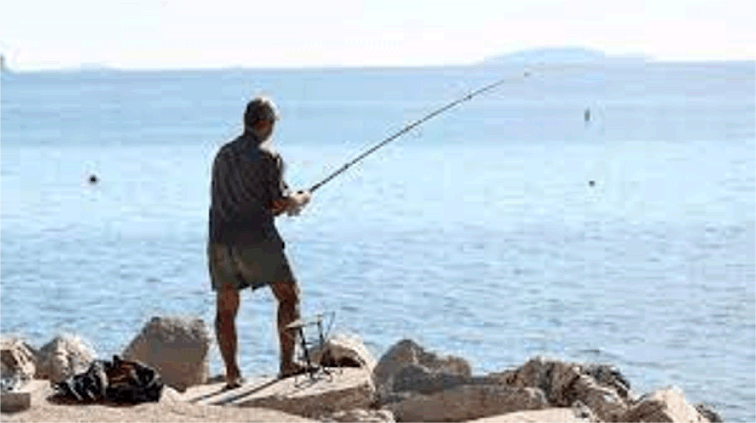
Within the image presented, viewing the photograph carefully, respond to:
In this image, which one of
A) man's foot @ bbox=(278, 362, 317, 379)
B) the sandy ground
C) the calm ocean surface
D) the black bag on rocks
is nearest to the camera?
the sandy ground

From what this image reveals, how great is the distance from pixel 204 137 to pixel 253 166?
71636 millimetres

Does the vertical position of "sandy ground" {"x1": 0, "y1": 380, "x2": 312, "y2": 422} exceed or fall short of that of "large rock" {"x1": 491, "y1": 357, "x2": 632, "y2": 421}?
it exceeds it

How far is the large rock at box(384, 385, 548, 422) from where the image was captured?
11766mm

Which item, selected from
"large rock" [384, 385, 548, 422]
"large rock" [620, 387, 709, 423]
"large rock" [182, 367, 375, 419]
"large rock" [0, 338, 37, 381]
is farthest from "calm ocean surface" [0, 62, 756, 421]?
"large rock" [182, 367, 375, 419]

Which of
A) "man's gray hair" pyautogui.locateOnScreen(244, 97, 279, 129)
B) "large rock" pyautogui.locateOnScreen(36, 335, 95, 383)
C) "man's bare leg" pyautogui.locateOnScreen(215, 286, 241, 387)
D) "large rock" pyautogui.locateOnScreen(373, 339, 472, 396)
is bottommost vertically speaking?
"large rock" pyautogui.locateOnScreen(373, 339, 472, 396)

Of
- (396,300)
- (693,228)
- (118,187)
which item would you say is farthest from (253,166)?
(118,187)

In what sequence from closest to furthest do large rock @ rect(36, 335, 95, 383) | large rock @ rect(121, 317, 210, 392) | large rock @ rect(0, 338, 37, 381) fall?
large rock @ rect(0, 338, 37, 381) < large rock @ rect(121, 317, 210, 392) < large rock @ rect(36, 335, 95, 383)

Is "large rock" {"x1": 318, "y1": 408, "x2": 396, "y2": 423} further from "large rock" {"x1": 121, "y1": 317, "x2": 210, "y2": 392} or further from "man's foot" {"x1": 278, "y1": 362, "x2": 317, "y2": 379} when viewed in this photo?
"large rock" {"x1": 121, "y1": 317, "x2": 210, "y2": 392}

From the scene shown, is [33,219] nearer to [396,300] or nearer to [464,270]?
[464,270]

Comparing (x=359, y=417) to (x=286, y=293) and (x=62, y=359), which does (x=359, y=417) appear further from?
(x=62, y=359)

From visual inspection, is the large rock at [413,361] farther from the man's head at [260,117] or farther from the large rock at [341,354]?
the man's head at [260,117]

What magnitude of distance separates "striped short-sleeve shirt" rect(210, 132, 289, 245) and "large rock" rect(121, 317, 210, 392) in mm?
2404

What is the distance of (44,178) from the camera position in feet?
179

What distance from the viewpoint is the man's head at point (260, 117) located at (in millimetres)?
10859
